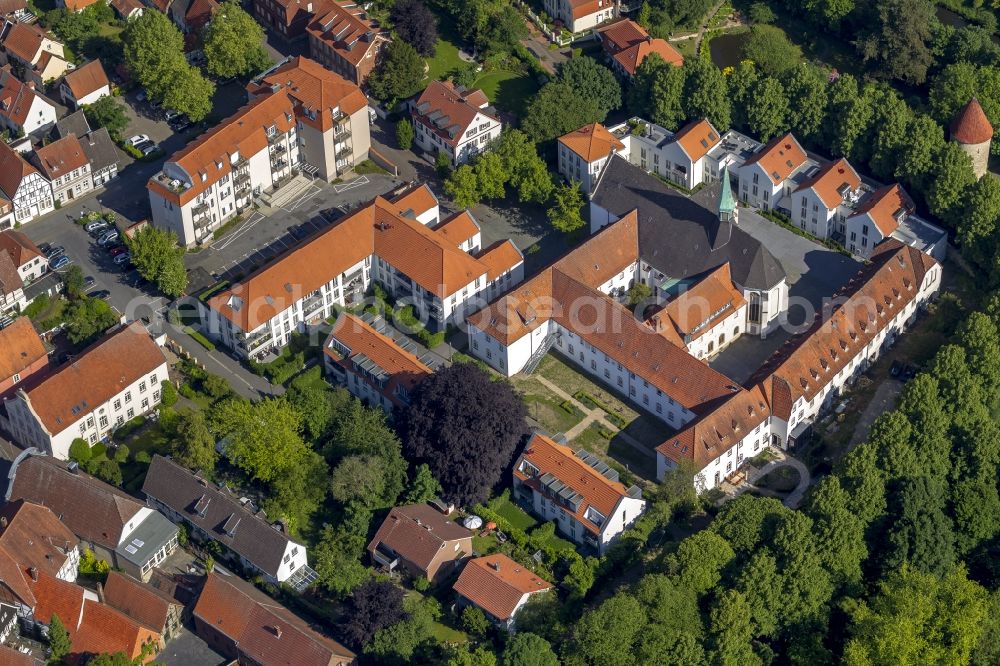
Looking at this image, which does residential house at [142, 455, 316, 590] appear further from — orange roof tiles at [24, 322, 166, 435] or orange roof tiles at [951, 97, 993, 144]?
orange roof tiles at [951, 97, 993, 144]

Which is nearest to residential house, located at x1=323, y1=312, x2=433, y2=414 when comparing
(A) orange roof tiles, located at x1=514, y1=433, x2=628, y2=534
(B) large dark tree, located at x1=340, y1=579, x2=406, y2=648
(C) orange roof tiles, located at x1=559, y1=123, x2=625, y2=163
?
(A) orange roof tiles, located at x1=514, y1=433, x2=628, y2=534

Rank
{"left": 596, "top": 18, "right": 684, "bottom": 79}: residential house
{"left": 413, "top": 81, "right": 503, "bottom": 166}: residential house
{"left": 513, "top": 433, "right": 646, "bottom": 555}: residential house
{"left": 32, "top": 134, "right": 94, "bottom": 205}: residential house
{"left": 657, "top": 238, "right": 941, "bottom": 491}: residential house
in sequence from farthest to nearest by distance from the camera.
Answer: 1. {"left": 596, "top": 18, "right": 684, "bottom": 79}: residential house
2. {"left": 413, "top": 81, "right": 503, "bottom": 166}: residential house
3. {"left": 32, "top": 134, "right": 94, "bottom": 205}: residential house
4. {"left": 657, "top": 238, "right": 941, "bottom": 491}: residential house
5. {"left": 513, "top": 433, "right": 646, "bottom": 555}: residential house

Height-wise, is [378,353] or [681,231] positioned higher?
[681,231]

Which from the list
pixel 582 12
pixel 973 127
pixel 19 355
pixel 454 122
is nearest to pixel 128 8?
pixel 454 122

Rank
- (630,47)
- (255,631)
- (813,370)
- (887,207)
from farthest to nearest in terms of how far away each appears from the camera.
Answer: (630,47)
(887,207)
(813,370)
(255,631)

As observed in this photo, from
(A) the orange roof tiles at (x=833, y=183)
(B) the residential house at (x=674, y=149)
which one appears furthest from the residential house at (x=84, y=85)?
(A) the orange roof tiles at (x=833, y=183)

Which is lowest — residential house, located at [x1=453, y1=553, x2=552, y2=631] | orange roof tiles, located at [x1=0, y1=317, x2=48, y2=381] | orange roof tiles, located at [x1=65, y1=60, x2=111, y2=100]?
residential house, located at [x1=453, y1=553, x2=552, y2=631]

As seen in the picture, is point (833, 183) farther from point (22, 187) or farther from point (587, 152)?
point (22, 187)

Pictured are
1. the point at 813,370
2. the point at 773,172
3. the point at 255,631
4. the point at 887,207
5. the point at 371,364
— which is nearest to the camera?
the point at 255,631
